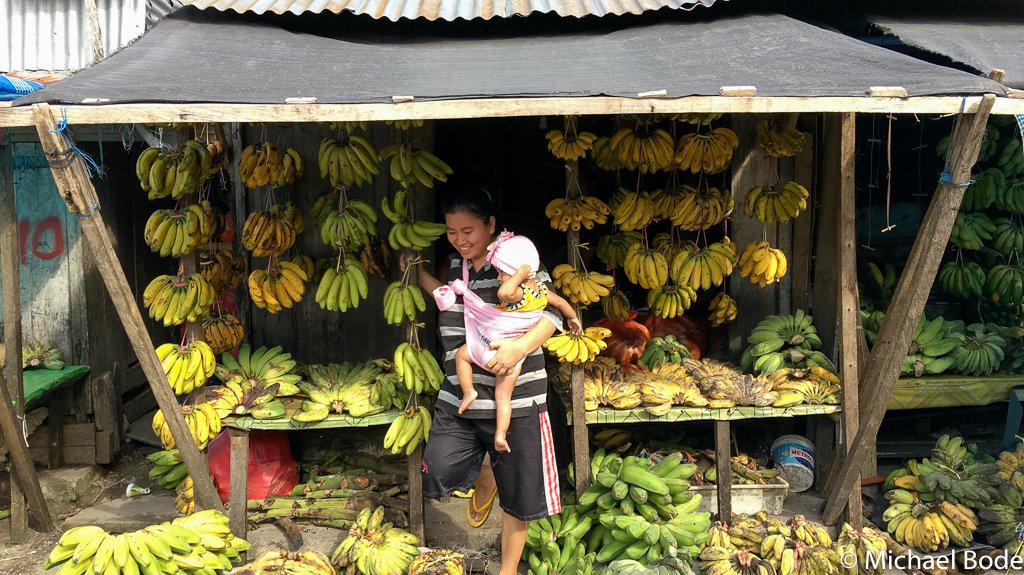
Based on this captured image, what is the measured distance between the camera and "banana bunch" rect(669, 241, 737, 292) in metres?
4.77

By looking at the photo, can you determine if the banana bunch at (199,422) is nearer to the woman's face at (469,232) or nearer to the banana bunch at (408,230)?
the banana bunch at (408,230)

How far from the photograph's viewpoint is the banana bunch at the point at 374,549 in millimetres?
4203

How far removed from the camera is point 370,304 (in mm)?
5445

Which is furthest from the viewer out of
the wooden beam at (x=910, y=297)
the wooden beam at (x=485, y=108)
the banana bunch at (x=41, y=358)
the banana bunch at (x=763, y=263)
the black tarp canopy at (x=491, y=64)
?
the banana bunch at (x=41, y=358)

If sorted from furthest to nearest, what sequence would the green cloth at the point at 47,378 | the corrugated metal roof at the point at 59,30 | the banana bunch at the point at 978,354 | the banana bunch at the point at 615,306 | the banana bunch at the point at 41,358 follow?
Result: 1. the corrugated metal roof at the point at 59,30
2. the banana bunch at the point at 41,358
3. the banana bunch at the point at 978,354
4. the green cloth at the point at 47,378
5. the banana bunch at the point at 615,306

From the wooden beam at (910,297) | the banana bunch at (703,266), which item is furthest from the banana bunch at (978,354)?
the banana bunch at (703,266)

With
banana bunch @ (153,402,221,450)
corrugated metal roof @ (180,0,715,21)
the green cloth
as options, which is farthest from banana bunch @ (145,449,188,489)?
corrugated metal roof @ (180,0,715,21)

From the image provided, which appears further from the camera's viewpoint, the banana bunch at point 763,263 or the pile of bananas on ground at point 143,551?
the banana bunch at point 763,263

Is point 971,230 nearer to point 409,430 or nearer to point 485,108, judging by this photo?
point 485,108

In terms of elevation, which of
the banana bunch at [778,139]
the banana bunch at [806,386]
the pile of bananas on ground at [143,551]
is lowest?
the pile of bananas on ground at [143,551]

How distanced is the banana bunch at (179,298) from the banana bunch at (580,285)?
1915 mm

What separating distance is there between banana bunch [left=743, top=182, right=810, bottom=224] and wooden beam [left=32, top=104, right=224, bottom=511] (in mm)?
3426

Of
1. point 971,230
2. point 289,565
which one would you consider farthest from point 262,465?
point 971,230

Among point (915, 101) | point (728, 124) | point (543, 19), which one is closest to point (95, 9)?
point (543, 19)
